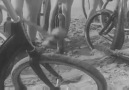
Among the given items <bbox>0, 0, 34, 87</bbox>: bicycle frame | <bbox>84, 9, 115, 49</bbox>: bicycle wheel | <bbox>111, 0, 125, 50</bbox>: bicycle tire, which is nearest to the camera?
<bbox>0, 0, 34, 87</bbox>: bicycle frame

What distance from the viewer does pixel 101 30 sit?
9.61 ft

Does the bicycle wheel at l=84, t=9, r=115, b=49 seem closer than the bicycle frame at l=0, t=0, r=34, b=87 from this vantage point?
No

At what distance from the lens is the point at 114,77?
2.40m

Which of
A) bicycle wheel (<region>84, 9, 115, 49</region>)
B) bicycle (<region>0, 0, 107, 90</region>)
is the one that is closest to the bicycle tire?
bicycle wheel (<region>84, 9, 115, 49</region>)

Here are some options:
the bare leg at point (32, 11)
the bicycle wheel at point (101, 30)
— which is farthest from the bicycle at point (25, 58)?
the bicycle wheel at point (101, 30)

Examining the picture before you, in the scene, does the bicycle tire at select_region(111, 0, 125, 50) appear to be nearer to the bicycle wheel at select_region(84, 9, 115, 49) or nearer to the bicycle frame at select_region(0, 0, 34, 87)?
the bicycle wheel at select_region(84, 9, 115, 49)

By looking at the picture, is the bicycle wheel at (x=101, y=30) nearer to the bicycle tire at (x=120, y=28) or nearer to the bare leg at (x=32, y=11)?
the bicycle tire at (x=120, y=28)

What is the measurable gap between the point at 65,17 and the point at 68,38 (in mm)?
607

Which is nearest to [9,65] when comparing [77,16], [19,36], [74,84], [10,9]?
[19,36]

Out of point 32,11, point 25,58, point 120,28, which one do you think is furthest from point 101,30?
point 25,58

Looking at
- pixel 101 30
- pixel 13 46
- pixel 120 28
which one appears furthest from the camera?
pixel 101 30

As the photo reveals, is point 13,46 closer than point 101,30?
Yes

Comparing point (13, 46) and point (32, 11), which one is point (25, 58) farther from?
point (32, 11)

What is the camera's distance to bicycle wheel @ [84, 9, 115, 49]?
2.73 m
